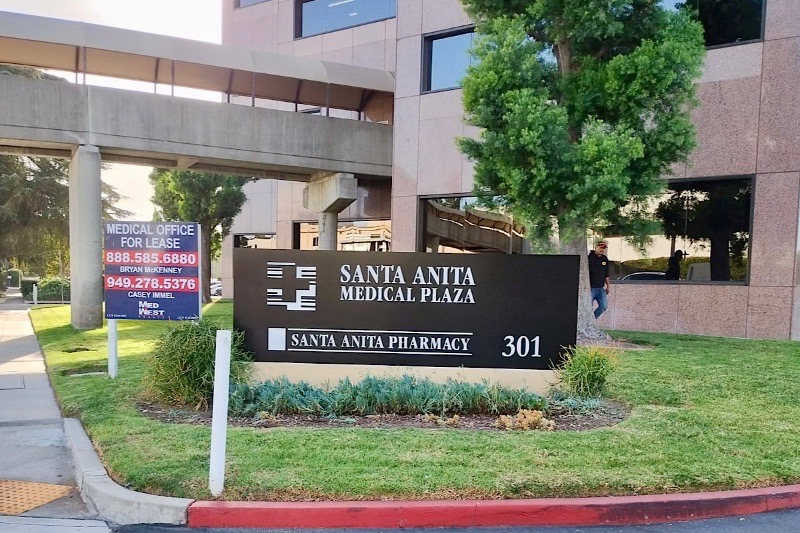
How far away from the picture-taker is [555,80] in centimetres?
995

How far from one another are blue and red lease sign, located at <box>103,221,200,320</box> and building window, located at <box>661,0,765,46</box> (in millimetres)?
10507

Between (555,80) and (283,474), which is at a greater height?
(555,80)

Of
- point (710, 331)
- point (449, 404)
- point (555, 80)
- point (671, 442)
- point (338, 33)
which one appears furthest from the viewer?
point (338, 33)

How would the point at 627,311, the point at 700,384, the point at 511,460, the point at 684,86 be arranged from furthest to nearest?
the point at 627,311 → the point at 684,86 → the point at 700,384 → the point at 511,460

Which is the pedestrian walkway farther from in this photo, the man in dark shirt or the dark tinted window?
the dark tinted window

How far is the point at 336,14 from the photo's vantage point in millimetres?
21250

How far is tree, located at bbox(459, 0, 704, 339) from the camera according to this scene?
8609 millimetres

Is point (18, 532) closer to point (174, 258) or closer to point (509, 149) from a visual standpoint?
point (174, 258)

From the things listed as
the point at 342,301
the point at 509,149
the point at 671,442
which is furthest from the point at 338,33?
the point at 671,442

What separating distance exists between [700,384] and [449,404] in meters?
3.45

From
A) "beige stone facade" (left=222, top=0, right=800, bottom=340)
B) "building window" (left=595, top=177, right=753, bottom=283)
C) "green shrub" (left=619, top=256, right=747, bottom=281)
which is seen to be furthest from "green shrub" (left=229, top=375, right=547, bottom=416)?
"green shrub" (left=619, top=256, right=747, bottom=281)

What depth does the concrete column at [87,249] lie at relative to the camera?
14.2 m

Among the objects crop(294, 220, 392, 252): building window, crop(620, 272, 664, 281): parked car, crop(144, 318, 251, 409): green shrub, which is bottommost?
crop(144, 318, 251, 409): green shrub

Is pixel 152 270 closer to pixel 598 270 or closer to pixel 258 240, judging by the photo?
pixel 598 270
